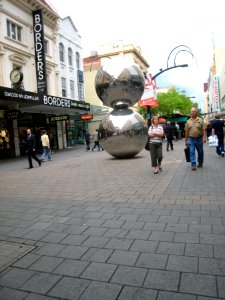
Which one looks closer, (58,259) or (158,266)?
(158,266)

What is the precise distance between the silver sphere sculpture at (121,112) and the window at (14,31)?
508 inches

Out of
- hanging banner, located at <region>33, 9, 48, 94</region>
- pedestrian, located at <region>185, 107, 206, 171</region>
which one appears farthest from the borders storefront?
pedestrian, located at <region>185, 107, 206, 171</region>

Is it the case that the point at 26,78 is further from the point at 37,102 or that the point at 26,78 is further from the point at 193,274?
the point at 193,274

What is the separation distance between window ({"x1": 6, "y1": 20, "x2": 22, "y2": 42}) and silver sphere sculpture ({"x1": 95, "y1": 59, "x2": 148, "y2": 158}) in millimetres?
12901

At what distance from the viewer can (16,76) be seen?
21172 millimetres

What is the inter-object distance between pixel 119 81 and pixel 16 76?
10.8 m

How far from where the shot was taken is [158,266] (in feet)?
10.3

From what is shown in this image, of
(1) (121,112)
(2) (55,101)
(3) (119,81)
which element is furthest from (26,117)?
(3) (119,81)

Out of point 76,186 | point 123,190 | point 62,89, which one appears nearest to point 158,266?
point 123,190

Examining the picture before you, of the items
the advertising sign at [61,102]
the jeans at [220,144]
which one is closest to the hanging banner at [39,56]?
the advertising sign at [61,102]

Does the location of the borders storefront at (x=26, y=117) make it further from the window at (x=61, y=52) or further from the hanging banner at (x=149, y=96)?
the hanging banner at (x=149, y=96)

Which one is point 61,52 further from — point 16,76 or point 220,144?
point 220,144

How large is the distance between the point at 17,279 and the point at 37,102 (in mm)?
17900

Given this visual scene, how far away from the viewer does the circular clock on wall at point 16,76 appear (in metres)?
20.9
